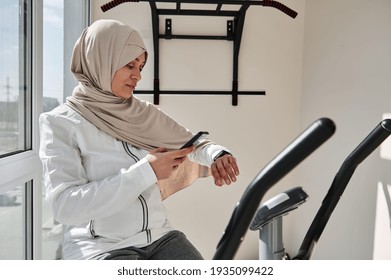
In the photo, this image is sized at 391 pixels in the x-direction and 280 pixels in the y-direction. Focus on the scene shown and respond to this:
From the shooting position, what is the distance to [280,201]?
1.72 feet

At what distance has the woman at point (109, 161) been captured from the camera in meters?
0.68

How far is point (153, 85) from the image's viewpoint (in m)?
1.23

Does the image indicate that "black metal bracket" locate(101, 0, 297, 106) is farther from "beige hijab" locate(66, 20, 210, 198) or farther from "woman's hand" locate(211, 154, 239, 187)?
"woman's hand" locate(211, 154, 239, 187)

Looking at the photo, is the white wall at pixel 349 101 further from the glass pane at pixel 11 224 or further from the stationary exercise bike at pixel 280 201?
the glass pane at pixel 11 224

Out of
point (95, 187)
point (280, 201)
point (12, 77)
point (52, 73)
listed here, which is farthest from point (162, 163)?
point (52, 73)

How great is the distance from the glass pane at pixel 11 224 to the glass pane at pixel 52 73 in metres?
0.10

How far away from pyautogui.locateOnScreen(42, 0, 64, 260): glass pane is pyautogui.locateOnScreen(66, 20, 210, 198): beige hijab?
287 millimetres

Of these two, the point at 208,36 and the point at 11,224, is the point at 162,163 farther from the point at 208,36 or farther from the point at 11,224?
the point at 208,36

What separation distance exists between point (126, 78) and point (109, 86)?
0.04m

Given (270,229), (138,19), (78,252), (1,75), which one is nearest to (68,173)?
(78,252)

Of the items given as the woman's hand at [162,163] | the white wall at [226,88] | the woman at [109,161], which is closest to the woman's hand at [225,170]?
the woman at [109,161]

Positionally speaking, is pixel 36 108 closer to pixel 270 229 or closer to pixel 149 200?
pixel 149 200

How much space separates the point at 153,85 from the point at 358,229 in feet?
2.39

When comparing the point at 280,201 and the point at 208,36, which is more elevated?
the point at 208,36
